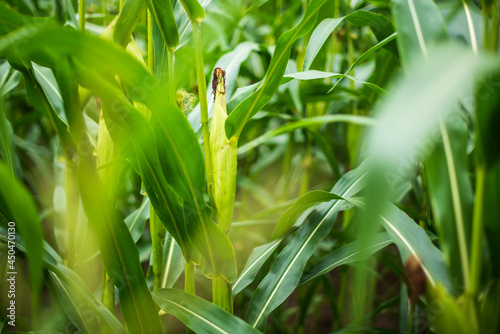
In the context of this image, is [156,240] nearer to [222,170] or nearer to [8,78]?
[222,170]

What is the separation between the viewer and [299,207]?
49 centimetres

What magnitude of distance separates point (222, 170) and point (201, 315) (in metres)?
0.17

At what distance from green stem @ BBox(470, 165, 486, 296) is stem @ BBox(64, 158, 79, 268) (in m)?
0.51

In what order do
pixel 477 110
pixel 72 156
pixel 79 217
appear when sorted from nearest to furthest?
pixel 477 110 < pixel 72 156 < pixel 79 217

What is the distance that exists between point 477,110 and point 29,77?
20.8 inches

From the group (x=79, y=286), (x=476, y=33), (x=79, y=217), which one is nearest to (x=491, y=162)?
(x=476, y=33)

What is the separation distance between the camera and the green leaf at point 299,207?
457 millimetres

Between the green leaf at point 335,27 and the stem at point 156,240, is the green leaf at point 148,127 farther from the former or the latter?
the green leaf at point 335,27

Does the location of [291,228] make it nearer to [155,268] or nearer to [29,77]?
[155,268]

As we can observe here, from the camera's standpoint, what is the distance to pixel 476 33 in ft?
1.12

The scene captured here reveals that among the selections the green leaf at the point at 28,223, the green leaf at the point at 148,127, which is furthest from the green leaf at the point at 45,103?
the green leaf at the point at 28,223

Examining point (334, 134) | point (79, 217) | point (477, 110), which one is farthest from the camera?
point (334, 134)

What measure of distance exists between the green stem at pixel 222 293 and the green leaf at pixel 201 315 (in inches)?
1.0

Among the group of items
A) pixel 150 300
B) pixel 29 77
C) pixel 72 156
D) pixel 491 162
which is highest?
pixel 29 77
